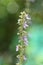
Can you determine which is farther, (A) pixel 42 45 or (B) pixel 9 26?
(B) pixel 9 26

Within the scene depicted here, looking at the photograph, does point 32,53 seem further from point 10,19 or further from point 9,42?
point 10,19

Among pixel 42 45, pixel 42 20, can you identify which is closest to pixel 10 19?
pixel 42 20

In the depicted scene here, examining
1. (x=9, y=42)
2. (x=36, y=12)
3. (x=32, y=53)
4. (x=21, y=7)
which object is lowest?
(x=32, y=53)

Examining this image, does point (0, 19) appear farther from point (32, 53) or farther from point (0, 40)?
point (32, 53)

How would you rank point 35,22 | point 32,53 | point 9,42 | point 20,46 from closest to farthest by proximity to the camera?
1. point 20,46
2. point 32,53
3. point 35,22
4. point 9,42

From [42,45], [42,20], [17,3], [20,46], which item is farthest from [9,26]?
[20,46]

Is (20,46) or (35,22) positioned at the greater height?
(35,22)

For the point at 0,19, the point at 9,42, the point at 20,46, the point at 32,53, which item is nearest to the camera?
the point at 20,46
